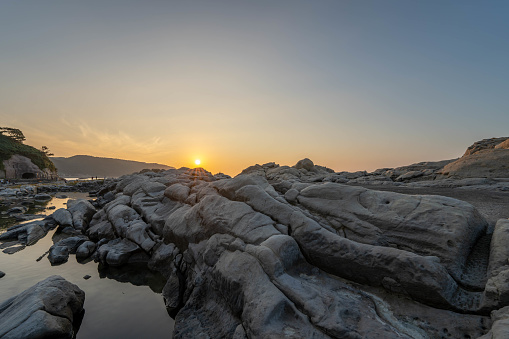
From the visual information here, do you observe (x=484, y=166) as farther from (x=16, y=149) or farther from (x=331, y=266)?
(x=16, y=149)

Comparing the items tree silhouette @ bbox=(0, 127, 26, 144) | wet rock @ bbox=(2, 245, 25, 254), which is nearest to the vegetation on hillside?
tree silhouette @ bbox=(0, 127, 26, 144)

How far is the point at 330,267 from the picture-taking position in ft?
29.8

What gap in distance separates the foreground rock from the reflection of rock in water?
3.32 metres

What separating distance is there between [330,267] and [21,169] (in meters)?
116

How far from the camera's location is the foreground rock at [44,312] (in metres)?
7.56

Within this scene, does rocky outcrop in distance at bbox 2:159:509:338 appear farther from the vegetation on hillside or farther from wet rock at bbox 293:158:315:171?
the vegetation on hillside

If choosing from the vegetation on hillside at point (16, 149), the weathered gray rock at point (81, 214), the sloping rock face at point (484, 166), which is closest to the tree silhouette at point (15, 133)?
the vegetation on hillside at point (16, 149)

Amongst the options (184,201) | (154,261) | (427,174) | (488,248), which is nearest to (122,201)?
(184,201)

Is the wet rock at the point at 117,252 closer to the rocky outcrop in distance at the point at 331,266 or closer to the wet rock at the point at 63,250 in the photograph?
the rocky outcrop in distance at the point at 331,266

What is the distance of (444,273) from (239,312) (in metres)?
6.98

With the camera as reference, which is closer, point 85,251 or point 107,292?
point 107,292

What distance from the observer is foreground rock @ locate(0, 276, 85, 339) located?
24.8 ft

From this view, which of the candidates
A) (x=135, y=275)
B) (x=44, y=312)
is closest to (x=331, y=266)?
(x=44, y=312)

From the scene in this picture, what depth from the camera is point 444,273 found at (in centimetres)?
716
